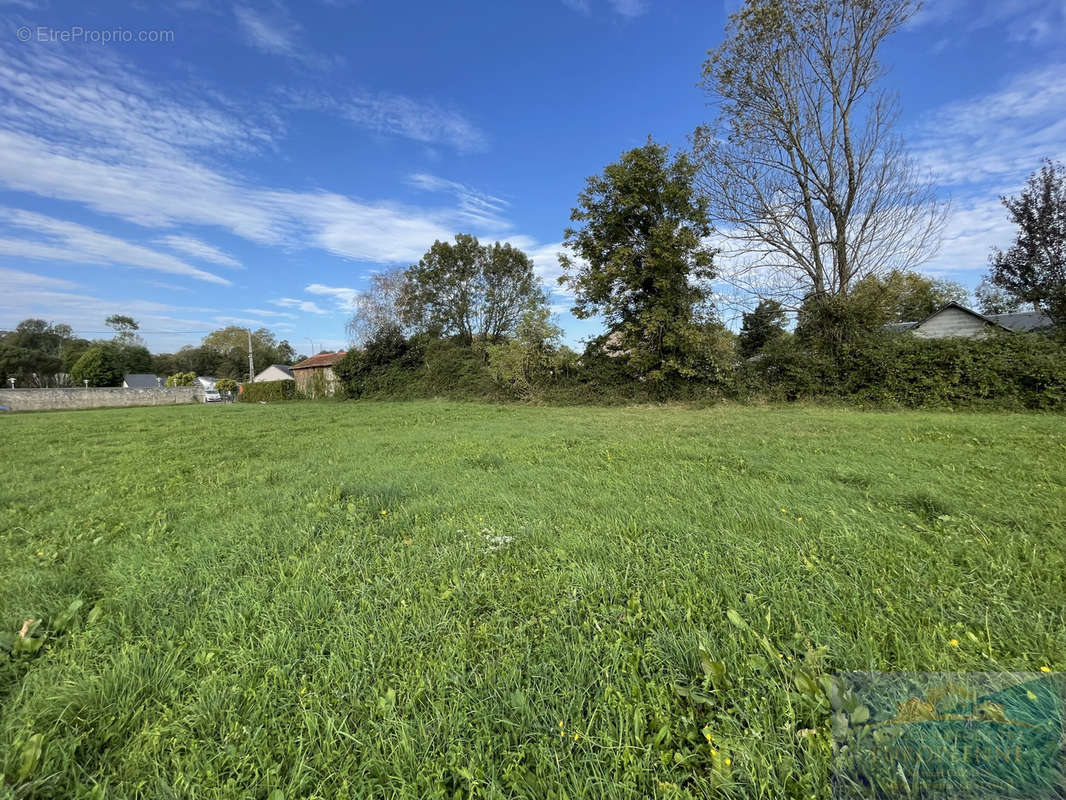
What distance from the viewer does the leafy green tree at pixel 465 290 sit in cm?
2850

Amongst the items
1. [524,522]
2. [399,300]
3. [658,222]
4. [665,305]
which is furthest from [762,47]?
[399,300]

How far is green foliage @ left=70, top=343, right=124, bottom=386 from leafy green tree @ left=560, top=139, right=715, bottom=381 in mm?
64272

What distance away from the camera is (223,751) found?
124cm

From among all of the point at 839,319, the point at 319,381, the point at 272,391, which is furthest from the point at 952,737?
the point at 272,391

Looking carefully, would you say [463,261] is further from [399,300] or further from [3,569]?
[3,569]

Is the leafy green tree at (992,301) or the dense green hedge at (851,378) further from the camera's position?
the leafy green tree at (992,301)

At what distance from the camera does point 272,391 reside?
2945cm

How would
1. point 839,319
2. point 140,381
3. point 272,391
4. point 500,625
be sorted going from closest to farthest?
point 500,625 < point 839,319 < point 272,391 < point 140,381

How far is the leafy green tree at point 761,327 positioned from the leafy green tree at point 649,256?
1.90 meters

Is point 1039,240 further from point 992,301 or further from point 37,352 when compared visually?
point 37,352

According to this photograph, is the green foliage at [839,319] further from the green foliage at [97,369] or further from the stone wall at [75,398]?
the green foliage at [97,369]

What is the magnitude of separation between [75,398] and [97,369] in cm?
3023

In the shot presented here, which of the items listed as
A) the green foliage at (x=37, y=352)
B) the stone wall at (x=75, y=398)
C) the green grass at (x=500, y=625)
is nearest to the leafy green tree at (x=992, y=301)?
the green grass at (x=500, y=625)

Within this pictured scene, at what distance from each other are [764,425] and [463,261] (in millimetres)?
24497
